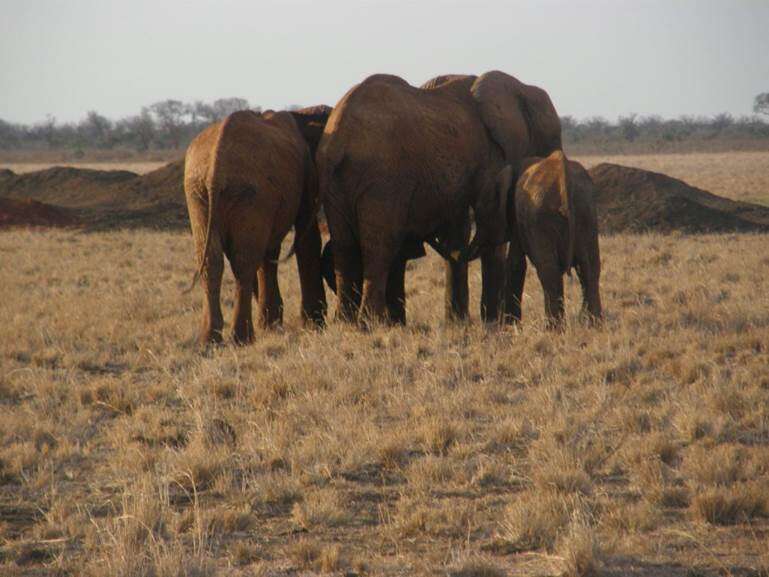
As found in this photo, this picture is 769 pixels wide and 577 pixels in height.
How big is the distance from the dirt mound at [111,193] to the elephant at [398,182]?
16944 millimetres

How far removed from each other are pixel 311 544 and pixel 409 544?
51 centimetres

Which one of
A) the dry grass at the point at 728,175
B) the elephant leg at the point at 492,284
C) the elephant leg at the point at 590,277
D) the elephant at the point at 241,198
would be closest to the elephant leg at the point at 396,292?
the elephant leg at the point at 492,284

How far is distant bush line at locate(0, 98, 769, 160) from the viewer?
88812 millimetres

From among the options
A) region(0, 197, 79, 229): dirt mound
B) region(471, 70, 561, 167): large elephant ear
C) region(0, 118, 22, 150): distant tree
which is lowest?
region(0, 197, 79, 229): dirt mound

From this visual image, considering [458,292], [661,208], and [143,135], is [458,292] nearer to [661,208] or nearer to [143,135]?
[661,208]

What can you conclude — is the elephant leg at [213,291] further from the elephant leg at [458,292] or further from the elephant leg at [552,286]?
the elephant leg at [552,286]

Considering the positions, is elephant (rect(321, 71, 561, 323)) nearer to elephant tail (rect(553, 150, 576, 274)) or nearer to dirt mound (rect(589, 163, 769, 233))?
elephant tail (rect(553, 150, 576, 274))

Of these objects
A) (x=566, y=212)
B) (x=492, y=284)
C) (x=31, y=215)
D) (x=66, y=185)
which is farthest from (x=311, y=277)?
(x=66, y=185)

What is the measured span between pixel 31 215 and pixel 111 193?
7002 mm

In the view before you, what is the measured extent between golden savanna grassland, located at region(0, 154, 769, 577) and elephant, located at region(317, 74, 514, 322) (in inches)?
28.0

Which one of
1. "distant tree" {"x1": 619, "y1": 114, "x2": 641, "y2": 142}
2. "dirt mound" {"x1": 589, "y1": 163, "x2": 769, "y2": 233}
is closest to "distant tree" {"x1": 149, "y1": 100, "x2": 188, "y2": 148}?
"distant tree" {"x1": 619, "y1": 114, "x2": 641, "y2": 142}

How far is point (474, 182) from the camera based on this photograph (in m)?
12.2

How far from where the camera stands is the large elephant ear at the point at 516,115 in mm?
12445

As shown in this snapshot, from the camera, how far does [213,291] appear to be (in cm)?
1118
